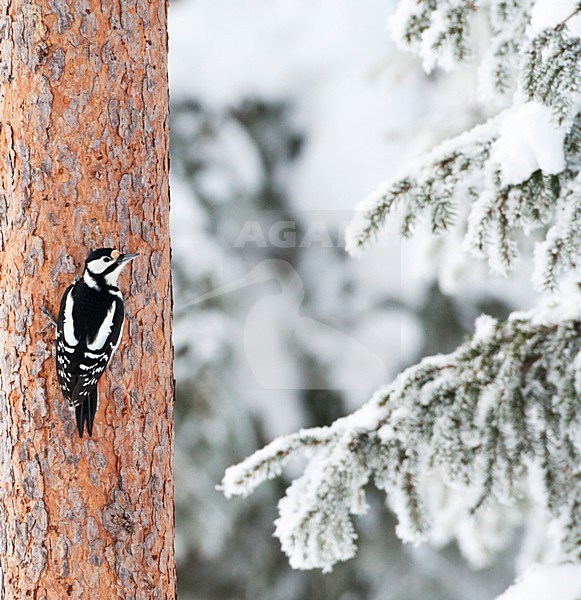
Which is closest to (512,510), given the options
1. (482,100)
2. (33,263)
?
(482,100)

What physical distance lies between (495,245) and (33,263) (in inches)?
34.0

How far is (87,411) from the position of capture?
1.36m

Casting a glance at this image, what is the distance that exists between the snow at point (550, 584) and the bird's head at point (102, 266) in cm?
105

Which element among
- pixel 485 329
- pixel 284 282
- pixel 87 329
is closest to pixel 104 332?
pixel 87 329

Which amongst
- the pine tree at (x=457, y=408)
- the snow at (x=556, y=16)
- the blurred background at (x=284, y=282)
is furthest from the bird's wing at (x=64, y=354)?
the blurred background at (x=284, y=282)

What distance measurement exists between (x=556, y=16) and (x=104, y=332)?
976 mm

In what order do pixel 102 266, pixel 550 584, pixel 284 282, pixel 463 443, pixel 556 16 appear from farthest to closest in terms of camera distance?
1. pixel 284 282
2. pixel 463 443
3. pixel 550 584
4. pixel 556 16
5. pixel 102 266

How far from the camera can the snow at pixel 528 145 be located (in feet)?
5.24

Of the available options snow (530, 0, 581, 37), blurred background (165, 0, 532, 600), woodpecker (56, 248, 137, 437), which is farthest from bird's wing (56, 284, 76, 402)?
blurred background (165, 0, 532, 600)

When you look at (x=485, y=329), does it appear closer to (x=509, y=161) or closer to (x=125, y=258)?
(x=509, y=161)

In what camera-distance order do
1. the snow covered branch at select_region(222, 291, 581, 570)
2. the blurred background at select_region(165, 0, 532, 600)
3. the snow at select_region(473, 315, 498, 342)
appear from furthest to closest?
the blurred background at select_region(165, 0, 532, 600) → the snow at select_region(473, 315, 498, 342) → the snow covered branch at select_region(222, 291, 581, 570)

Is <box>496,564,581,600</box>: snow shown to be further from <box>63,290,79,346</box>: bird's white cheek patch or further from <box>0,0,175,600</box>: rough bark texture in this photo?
<box>63,290,79,346</box>: bird's white cheek patch

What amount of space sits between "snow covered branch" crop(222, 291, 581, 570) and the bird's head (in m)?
0.71

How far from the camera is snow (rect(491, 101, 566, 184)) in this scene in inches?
62.9
